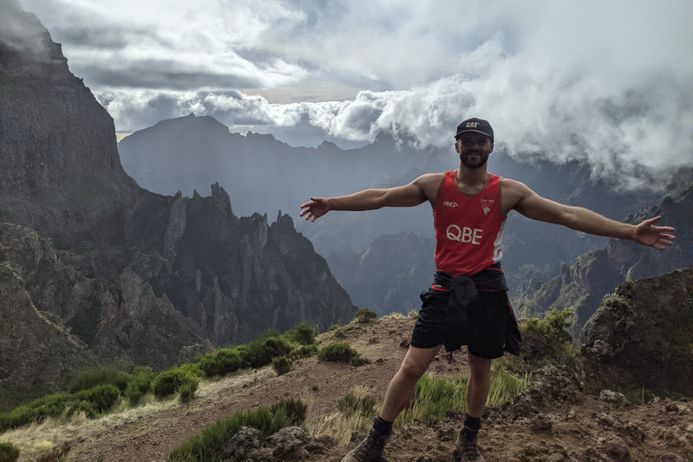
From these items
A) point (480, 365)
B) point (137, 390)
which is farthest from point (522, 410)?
point (137, 390)

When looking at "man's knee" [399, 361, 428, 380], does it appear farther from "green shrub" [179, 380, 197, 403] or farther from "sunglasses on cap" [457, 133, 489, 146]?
"green shrub" [179, 380, 197, 403]

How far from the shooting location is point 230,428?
562cm

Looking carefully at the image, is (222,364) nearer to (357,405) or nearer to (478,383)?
(357,405)

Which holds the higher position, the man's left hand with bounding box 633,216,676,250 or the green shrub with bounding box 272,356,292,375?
the man's left hand with bounding box 633,216,676,250

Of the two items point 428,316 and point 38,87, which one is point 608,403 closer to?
point 428,316

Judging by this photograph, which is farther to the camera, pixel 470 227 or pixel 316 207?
pixel 316 207

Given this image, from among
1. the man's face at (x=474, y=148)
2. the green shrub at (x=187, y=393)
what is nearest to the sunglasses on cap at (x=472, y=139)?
the man's face at (x=474, y=148)

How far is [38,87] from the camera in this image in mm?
135625

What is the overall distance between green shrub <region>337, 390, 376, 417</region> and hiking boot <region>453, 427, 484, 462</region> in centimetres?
210

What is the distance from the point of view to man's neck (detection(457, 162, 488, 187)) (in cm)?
442

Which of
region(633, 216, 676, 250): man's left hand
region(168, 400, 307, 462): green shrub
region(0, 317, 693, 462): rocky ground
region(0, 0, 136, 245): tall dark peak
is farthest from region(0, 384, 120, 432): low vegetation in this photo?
region(0, 0, 136, 245): tall dark peak

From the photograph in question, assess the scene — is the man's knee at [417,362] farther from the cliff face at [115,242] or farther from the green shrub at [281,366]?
the cliff face at [115,242]

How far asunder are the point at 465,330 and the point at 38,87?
163158 mm

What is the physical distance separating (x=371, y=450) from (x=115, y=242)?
471 feet
